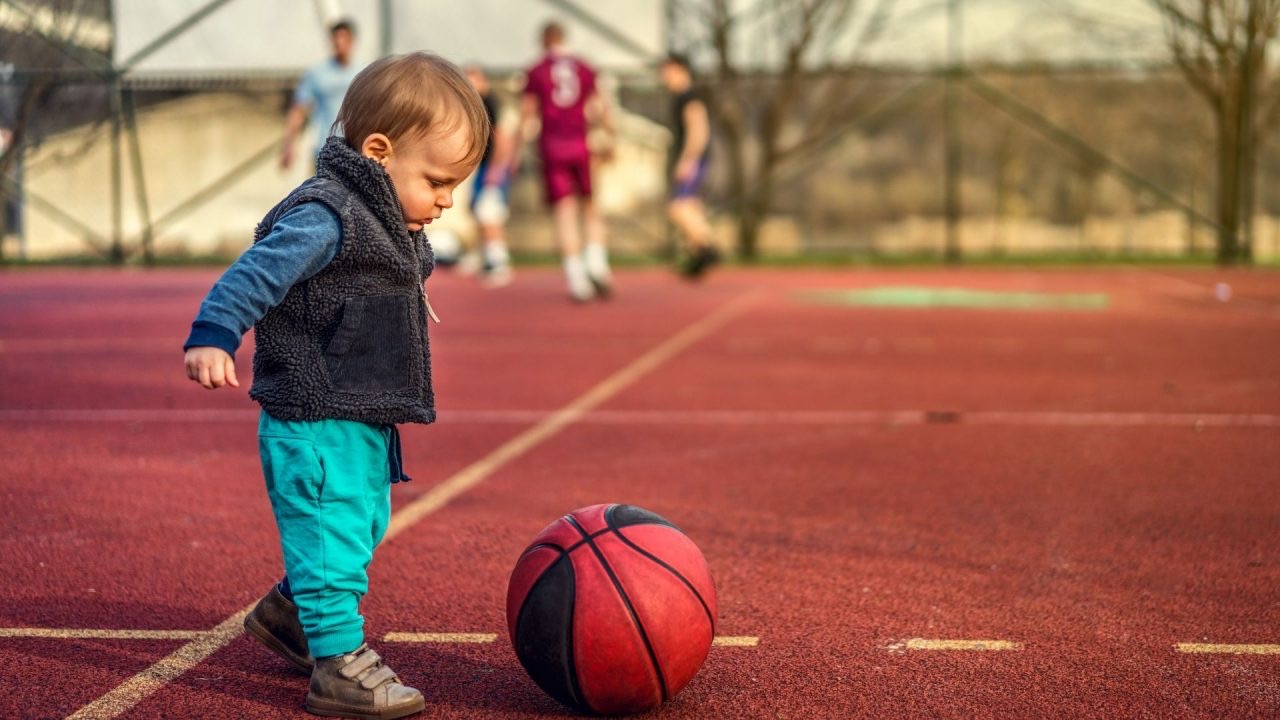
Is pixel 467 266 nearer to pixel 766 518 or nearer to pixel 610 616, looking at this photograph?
pixel 766 518

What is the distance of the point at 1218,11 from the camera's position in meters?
19.6

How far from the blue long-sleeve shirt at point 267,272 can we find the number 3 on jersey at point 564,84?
413 inches

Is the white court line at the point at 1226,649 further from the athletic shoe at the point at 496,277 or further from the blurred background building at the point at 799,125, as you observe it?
the blurred background building at the point at 799,125

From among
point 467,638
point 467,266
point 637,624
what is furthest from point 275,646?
point 467,266

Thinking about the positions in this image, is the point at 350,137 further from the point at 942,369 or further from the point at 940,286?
the point at 940,286

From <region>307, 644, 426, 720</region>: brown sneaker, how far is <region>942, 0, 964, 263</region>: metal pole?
17453 millimetres

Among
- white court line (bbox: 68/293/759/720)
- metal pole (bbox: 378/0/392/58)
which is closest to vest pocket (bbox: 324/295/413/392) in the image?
white court line (bbox: 68/293/759/720)

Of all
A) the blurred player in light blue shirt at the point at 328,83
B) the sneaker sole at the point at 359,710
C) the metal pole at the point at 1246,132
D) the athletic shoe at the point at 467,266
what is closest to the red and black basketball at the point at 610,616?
the sneaker sole at the point at 359,710

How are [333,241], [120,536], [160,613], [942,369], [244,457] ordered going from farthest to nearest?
1. [942,369]
2. [244,457]
3. [120,536]
4. [160,613]
5. [333,241]

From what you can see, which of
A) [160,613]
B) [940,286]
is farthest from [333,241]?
[940,286]

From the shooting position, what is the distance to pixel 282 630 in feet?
10.0

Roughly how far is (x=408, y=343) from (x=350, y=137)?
418 millimetres

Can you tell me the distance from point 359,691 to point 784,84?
18.6m

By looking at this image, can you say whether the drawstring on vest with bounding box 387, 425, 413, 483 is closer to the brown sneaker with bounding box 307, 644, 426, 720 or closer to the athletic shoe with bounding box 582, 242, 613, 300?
the brown sneaker with bounding box 307, 644, 426, 720
